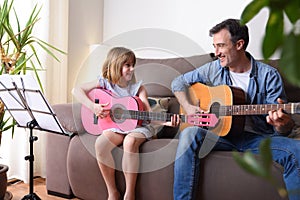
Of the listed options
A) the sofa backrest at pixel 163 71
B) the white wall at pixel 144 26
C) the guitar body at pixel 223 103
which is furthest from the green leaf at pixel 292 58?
the white wall at pixel 144 26

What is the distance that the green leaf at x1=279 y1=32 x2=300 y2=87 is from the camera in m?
0.25

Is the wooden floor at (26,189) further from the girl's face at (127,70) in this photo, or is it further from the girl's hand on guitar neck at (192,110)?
the girl's hand on guitar neck at (192,110)

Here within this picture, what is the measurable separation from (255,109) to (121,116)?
75 centimetres

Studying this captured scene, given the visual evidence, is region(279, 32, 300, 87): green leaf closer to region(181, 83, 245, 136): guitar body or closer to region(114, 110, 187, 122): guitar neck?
region(181, 83, 245, 136): guitar body

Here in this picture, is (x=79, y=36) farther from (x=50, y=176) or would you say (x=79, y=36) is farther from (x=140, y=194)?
(x=140, y=194)

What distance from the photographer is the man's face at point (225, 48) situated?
206 centimetres

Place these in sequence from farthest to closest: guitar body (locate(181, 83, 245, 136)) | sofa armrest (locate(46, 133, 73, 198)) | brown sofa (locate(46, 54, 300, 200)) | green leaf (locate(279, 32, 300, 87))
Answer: sofa armrest (locate(46, 133, 73, 198))
guitar body (locate(181, 83, 245, 136))
brown sofa (locate(46, 54, 300, 200))
green leaf (locate(279, 32, 300, 87))

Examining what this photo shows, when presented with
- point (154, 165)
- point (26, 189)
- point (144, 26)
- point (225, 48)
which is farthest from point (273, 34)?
point (144, 26)

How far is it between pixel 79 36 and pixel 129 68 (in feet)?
3.73

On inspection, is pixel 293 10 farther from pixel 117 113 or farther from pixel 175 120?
pixel 117 113

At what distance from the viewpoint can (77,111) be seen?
7.61 feet

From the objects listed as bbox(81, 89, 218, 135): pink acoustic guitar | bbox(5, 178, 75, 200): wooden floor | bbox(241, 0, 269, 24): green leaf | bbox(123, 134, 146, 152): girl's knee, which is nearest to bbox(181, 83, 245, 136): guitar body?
bbox(81, 89, 218, 135): pink acoustic guitar

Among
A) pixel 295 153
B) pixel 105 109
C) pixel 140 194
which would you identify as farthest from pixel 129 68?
pixel 295 153

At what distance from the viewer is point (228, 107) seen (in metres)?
1.86
